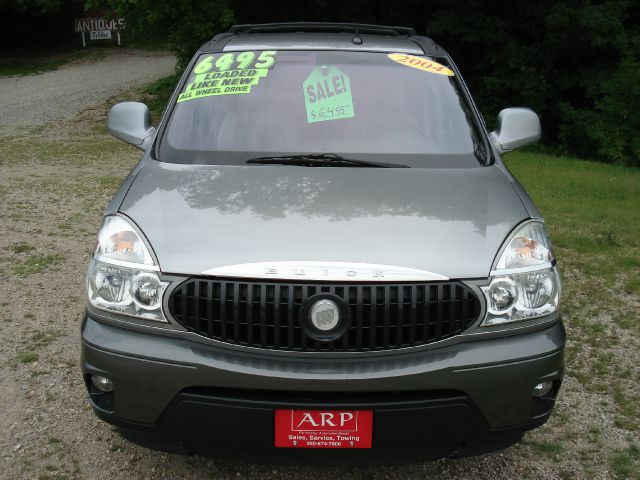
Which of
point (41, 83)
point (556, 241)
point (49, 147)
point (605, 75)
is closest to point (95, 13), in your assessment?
point (41, 83)

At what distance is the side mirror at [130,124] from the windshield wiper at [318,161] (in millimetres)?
970

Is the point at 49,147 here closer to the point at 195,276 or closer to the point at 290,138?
the point at 290,138

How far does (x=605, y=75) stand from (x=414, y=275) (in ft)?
43.9

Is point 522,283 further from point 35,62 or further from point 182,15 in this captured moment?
point 35,62

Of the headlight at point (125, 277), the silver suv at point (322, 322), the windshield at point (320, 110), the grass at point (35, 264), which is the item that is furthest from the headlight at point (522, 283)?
the grass at point (35, 264)

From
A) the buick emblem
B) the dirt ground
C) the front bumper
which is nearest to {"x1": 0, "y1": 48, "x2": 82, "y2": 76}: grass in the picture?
the dirt ground

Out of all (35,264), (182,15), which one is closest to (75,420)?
(35,264)

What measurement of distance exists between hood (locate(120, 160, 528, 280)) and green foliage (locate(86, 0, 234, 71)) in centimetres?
1200

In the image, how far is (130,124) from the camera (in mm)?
3734

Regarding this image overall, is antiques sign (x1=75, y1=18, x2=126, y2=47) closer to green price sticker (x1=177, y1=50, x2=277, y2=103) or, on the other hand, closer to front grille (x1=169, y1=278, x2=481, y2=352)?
green price sticker (x1=177, y1=50, x2=277, y2=103)

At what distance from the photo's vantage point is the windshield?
3.16 meters

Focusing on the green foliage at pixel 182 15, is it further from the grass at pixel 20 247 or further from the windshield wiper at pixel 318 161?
the windshield wiper at pixel 318 161

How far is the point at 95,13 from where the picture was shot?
3105 cm

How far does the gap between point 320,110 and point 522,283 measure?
4.67ft
